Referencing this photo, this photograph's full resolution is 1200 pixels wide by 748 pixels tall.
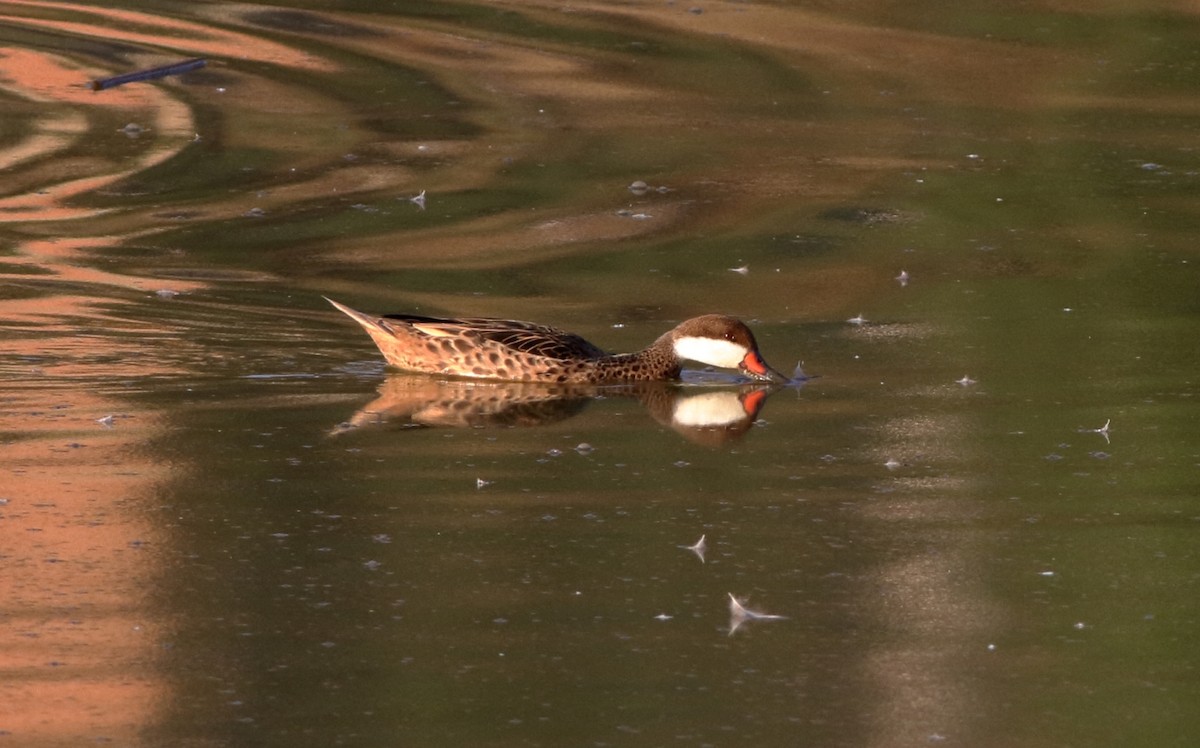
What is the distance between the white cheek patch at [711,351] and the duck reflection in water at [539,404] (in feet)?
0.45

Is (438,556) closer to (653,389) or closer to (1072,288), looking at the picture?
(653,389)

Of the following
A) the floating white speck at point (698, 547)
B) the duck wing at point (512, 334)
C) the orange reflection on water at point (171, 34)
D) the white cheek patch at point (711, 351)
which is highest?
the floating white speck at point (698, 547)

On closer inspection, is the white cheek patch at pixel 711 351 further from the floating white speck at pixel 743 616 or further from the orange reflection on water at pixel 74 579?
the floating white speck at pixel 743 616

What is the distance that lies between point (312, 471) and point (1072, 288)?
5798 mm

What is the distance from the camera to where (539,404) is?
36.5 feet

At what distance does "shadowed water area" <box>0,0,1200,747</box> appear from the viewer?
7133 mm

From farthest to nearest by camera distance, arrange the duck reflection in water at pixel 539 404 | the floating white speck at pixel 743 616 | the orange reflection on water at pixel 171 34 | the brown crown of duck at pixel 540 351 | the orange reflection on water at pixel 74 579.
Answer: the orange reflection on water at pixel 171 34 < the brown crown of duck at pixel 540 351 < the duck reflection in water at pixel 539 404 < the floating white speck at pixel 743 616 < the orange reflection on water at pixel 74 579

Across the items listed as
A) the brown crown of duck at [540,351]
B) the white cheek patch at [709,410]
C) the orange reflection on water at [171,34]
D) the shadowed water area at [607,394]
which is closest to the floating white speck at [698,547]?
the shadowed water area at [607,394]

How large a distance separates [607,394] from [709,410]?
1.94ft

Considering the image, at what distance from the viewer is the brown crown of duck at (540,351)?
11.5 metres

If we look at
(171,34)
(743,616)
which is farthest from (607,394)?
(171,34)

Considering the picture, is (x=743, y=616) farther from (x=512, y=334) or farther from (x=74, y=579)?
(x=512, y=334)

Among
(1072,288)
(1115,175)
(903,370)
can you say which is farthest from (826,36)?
(903,370)

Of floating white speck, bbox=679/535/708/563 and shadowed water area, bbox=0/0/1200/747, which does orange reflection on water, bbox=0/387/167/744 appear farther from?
floating white speck, bbox=679/535/708/563
